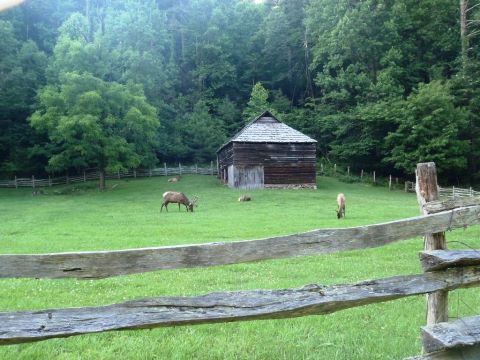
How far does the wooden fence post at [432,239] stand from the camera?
4684 millimetres

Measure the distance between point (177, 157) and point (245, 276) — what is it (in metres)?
47.7

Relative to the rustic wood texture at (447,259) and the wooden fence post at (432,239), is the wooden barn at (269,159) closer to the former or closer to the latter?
the wooden fence post at (432,239)

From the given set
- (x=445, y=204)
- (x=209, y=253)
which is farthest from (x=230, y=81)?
(x=209, y=253)

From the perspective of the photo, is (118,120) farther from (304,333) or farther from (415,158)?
(304,333)

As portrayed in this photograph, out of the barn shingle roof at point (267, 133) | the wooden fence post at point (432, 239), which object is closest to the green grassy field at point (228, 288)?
the wooden fence post at point (432, 239)

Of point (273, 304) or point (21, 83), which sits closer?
point (273, 304)

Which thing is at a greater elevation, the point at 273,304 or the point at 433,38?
the point at 433,38

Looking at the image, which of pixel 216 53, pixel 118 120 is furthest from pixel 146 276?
pixel 216 53

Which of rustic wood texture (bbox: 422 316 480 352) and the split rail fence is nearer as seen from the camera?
rustic wood texture (bbox: 422 316 480 352)

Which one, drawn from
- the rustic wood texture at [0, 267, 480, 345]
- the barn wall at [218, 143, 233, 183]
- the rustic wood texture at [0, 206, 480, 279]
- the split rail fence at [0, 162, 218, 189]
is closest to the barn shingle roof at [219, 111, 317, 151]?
the barn wall at [218, 143, 233, 183]

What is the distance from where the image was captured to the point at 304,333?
5426 millimetres

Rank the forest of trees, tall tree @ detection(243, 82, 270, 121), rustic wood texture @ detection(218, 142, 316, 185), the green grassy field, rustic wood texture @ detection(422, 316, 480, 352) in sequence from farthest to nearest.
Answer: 1. tall tree @ detection(243, 82, 270, 121)
2. the forest of trees
3. rustic wood texture @ detection(218, 142, 316, 185)
4. the green grassy field
5. rustic wood texture @ detection(422, 316, 480, 352)

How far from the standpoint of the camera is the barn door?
4172 cm

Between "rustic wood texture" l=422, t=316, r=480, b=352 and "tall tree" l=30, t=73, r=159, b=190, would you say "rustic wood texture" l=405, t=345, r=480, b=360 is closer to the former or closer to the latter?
"rustic wood texture" l=422, t=316, r=480, b=352
